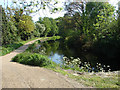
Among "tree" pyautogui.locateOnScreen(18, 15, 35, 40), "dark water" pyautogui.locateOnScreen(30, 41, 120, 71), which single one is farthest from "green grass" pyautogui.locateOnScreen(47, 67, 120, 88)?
"dark water" pyautogui.locateOnScreen(30, 41, 120, 71)

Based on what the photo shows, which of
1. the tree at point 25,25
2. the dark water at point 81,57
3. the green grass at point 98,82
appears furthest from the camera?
the dark water at point 81,57

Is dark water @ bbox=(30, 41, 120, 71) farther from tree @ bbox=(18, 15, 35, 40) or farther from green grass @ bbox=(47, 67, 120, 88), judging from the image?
green grass @ bbox=(47, 67, 120, 88)

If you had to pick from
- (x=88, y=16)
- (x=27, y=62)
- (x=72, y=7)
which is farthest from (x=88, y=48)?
(x=27, y=62)

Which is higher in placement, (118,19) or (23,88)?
(118,19)

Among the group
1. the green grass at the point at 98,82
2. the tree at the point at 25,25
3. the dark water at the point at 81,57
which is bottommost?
the dark water at the point at 81,57

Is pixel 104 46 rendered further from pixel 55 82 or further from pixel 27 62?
pixel 55 82

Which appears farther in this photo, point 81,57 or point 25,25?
point 81,57

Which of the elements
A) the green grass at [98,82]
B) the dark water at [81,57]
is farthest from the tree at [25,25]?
the dark water at [81,57]

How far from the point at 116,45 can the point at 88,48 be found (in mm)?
4533

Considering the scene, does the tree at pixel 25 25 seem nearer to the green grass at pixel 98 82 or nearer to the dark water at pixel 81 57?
the green grass at pixel 98 82

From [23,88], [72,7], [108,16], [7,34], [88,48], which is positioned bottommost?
[88,48]

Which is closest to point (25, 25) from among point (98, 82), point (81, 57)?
point (81, 57)

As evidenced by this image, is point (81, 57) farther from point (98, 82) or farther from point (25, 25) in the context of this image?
point (98, 82)

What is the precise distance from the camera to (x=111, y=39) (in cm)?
1501
